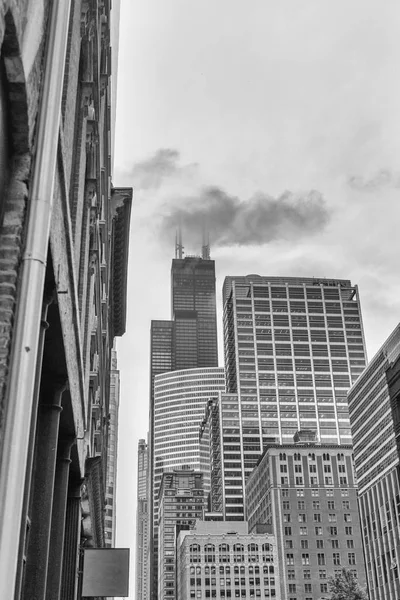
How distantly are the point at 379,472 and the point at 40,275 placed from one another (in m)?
123

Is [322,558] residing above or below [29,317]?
above

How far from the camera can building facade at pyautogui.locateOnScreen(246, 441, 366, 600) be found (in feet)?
474

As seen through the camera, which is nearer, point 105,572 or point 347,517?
point 105,572

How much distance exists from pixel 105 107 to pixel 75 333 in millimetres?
12452

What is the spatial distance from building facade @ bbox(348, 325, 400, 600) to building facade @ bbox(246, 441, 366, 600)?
59.2 feet

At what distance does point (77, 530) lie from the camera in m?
18.0

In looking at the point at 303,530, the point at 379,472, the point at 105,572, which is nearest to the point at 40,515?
the point at 105,572

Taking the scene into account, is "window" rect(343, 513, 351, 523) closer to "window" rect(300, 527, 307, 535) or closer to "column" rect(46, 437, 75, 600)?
"window" rect(300, 527, 307, 535)

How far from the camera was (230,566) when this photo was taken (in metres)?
146

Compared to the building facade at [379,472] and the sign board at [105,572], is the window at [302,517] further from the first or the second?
the sign board at [105,572]

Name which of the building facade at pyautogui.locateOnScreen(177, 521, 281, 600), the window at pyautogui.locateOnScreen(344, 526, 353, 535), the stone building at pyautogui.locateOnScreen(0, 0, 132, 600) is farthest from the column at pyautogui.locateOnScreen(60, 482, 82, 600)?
the window at pyautogui.locateOnScreen(344, 526, 353, 535)

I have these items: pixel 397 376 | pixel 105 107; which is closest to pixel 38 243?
pixel 105 107

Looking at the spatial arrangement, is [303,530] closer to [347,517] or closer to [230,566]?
[347,517]

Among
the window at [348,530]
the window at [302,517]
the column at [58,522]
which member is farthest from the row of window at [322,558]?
the column at [58,522]
